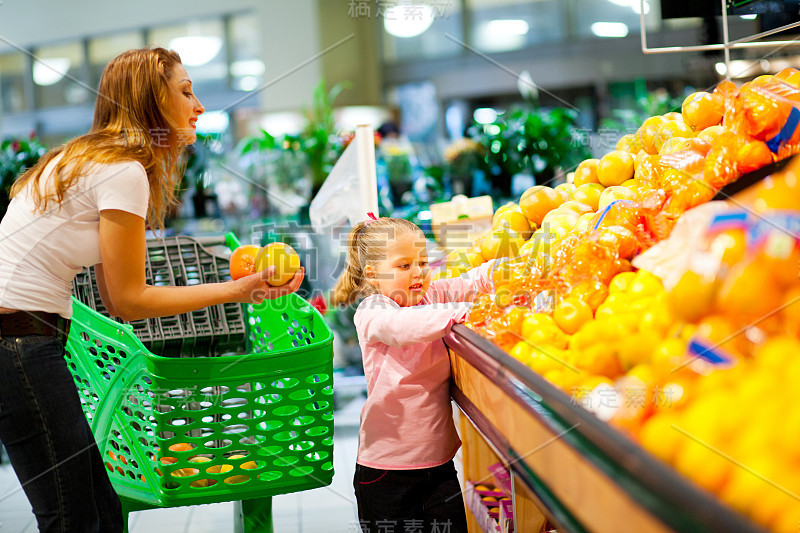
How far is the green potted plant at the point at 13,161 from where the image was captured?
Answer: 3846 millimetres

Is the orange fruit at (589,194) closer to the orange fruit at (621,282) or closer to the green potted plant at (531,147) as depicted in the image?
the orange fruit at (621,282)

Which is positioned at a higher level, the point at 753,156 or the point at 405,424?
the point at 753,156

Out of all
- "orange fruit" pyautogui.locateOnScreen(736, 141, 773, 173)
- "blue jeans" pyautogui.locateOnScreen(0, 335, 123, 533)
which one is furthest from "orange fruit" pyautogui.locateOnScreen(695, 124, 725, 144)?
"blue jeans" pyautogui.locateOnScreen(0, 335, 123, 533)

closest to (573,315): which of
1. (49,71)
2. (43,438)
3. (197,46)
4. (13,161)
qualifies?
(43,438)

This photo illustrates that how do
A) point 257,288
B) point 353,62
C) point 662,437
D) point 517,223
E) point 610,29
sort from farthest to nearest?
1. point 353,62
2. point 610,29
3. point 517,223
4. point 257,288
5. point 662,437

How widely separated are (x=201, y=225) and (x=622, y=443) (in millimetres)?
6884

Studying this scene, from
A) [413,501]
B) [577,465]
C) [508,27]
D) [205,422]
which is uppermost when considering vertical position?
[508,27]

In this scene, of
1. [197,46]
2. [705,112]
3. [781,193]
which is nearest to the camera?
[781,193]

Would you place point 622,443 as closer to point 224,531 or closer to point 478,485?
point 478,485

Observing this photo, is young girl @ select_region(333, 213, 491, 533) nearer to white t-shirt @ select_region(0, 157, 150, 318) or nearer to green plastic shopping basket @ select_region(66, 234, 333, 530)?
green plastic shopping basket @ select_region(66, 234, 333, 530)

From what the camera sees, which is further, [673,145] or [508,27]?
[508,27]

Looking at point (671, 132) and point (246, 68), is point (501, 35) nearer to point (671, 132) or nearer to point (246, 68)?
point (246, 68)

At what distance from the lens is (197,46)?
33.8ft

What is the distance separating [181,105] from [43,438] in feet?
2.47
